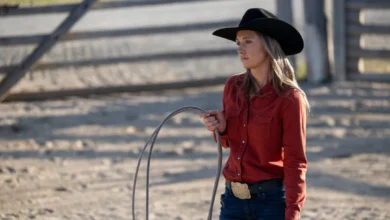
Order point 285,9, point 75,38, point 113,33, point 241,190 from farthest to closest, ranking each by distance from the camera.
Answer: point 285,9 < point 113,33 < point 75,38 < point 241,190

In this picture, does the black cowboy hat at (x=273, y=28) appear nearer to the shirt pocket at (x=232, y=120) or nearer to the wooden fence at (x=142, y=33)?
the shirt pocket at (x=232, y=120)

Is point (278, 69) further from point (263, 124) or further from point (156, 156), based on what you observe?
point (156, 156)

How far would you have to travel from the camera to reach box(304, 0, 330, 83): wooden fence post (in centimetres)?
952

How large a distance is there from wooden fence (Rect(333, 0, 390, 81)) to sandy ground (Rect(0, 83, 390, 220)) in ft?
0.79

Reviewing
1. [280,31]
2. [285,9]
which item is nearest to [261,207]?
[280,31]

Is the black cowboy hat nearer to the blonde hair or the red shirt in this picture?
the blonde hair

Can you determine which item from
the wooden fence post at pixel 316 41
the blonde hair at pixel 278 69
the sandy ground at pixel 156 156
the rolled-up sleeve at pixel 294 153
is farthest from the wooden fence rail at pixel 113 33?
the rolled-up sleeve at pixel 294 153

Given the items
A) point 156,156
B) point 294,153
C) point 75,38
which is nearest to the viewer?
point 294,153

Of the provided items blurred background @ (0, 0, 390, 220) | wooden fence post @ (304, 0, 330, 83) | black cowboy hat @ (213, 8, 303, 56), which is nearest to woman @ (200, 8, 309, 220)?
black cowboy hat @ (213, 8, 303, 56)

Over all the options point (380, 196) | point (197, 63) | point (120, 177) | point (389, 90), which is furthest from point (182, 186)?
point (197, 63)

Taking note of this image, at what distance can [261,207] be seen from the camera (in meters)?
3.31

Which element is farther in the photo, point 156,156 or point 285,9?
point 285,9

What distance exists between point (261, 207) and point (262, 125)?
1.07 feet

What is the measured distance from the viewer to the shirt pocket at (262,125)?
3309 millimetres
